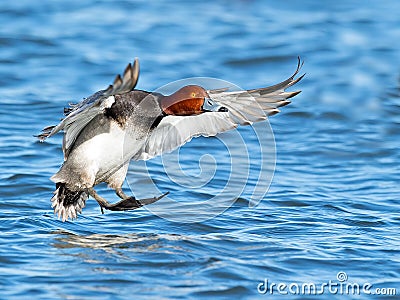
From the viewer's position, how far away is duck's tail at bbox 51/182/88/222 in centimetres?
627

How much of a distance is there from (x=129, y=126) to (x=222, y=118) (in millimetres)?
985

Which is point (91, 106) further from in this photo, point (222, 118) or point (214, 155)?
point (214, 155)

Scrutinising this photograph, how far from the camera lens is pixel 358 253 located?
596cm

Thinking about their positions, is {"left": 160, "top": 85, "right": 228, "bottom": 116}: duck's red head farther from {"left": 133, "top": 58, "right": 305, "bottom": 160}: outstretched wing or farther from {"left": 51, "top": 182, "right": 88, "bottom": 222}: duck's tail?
{"left": 51, "top": 182, "right": 88, "bottom": 222}: duck's tail

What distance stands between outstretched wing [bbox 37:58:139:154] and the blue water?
0.80 metres

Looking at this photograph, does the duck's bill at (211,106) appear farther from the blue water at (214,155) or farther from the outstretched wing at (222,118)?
the blue water at (214,155)

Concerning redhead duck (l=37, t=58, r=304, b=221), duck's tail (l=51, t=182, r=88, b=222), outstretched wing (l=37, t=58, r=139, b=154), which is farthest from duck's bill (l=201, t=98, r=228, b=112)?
duck's tail (l=51, t=182, r=88, b=222)

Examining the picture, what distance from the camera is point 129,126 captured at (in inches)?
231

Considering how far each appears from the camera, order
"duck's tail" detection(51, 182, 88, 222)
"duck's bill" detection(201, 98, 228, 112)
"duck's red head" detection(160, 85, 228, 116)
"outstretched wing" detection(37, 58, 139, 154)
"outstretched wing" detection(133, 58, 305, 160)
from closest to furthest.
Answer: "outstretched wing" detection(37, 58, 139, 154) < "duck's red head" detection(160, 85, 228, 116) < "duck's bill" detection(201, 98, 228, 112) < "duck's tail" detection(51, 182, 88, 222) < "outstretched wing" detection(133, 58, 305, 160)

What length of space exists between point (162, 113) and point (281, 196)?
1803mm

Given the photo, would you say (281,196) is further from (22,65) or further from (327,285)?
(22,65)

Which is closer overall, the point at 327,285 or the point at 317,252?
the point at 327,285

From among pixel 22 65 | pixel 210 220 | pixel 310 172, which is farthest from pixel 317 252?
pixel 22 65

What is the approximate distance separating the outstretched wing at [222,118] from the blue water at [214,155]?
0.64 m
